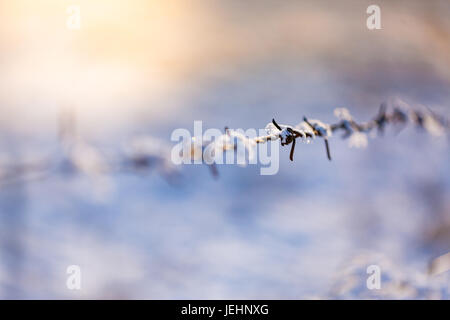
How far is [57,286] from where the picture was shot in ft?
2.83

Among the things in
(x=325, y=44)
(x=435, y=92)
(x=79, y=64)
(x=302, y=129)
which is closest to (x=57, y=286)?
(x=79, y=64)

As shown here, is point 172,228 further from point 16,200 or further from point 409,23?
point 409,23

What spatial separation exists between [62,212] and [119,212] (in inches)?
4.8

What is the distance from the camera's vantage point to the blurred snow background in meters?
0.87

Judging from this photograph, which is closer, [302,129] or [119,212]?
[302,129]

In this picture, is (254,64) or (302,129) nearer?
(302,129)

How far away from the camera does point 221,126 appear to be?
34.3 inches

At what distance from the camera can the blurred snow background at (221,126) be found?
0.87m

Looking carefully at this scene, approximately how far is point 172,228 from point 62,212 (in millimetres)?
237
